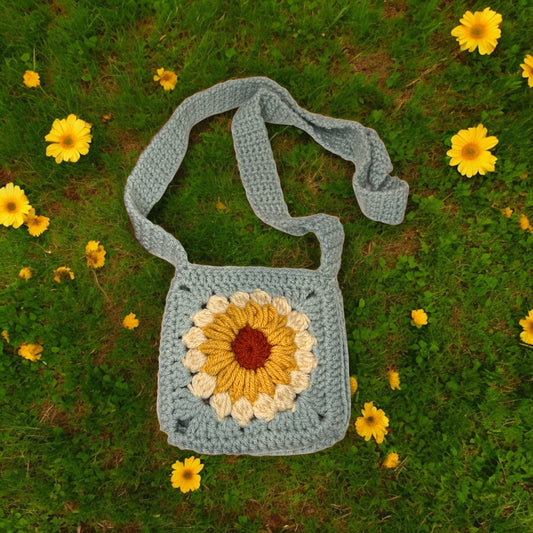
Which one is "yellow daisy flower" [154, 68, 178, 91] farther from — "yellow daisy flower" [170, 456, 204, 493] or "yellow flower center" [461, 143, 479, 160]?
"yellow daisy flower" [170, 456, 204, 493]

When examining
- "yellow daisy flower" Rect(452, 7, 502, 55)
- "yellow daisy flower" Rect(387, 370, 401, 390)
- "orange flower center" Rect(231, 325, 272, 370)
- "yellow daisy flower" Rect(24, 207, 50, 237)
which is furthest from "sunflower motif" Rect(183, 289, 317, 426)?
"yellow daisy flower" Rect(452, 7, 502, 55)

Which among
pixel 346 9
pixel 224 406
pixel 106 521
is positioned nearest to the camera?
pixel 224 406

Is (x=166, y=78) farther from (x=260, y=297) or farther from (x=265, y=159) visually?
(x=260, y=297)

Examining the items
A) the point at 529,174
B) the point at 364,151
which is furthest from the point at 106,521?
the point at 529,174

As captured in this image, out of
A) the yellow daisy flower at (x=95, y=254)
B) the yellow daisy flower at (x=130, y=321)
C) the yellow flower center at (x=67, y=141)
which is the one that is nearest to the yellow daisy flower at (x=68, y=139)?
the yellow flower center at (x=67, y=141)

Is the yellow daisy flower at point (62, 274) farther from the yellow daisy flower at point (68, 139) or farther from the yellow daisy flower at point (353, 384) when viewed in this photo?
the yellow daisy flower at point (353, 384)

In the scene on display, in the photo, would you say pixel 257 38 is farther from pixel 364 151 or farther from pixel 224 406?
pixel 224 406
